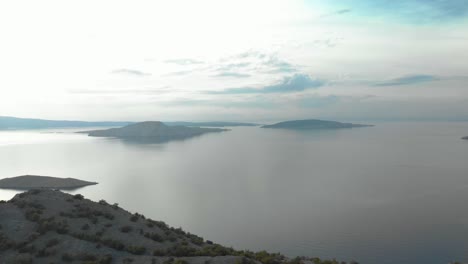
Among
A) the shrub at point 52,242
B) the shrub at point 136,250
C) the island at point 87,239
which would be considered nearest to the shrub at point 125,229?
the island at point 87,239

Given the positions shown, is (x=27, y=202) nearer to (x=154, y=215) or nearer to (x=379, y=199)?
(x=154, y=215)

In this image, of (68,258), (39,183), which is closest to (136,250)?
(68,258)

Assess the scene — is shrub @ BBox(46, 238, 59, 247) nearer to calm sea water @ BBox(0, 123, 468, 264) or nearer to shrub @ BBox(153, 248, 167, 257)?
shrub @ BBox(153, 248, 167, 257)

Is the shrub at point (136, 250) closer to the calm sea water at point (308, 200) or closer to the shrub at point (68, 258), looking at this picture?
the shrub at point (68, 258)

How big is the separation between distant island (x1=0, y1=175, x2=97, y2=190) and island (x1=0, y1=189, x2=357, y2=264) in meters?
64.8

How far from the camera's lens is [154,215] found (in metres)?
61.7

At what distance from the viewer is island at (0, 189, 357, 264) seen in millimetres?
21938

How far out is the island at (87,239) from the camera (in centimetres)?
2194

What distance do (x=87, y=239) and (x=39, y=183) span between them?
267 feet

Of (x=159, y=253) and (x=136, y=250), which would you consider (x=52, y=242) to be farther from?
(x=159, y=253)

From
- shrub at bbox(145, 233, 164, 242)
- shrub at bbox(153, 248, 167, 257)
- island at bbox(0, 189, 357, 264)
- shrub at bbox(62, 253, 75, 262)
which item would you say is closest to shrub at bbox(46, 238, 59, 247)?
island at bbox(0, 189, 357, 264)

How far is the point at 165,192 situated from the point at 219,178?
2147cm

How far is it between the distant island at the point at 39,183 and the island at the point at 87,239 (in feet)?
213

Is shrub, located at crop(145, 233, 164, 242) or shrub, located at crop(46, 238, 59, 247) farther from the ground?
shrub, located at crop(46, 238, 59, 247)
